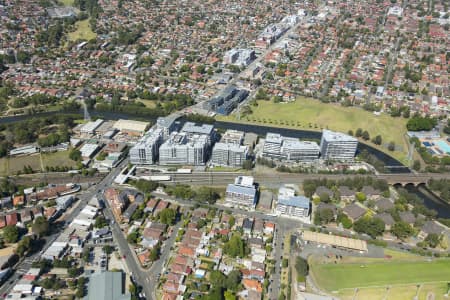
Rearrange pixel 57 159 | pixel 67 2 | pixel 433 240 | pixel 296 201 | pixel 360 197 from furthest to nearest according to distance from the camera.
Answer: pixel 67 2 → pixel 57 159 → pixel 360 197 → pixel 296 201 → pixel 433 240

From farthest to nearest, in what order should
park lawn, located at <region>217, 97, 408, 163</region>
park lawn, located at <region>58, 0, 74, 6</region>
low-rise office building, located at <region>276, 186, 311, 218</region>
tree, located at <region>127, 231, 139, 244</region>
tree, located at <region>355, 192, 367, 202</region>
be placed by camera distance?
1. park lawn, located at <region>58, 0, 74, 6</region>
2. park lawn, located at <region>217, 97, 408, 163</region>
3. tree, located at <region>355, 192, 367, 202</region>
4. low-rise office building, located at <region>276, 186, 311, 218</region>
5. tree, located at <region>127, 231, 139, 244</region>

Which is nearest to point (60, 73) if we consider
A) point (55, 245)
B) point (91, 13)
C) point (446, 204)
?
point (91, 13)

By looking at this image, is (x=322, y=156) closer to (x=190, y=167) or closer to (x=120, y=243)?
(x=190, y=167)

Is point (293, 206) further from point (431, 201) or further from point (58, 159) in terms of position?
point (58, 159)

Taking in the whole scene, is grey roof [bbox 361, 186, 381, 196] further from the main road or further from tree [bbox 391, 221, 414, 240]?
tree [bbox 391, 221, 414, 240]

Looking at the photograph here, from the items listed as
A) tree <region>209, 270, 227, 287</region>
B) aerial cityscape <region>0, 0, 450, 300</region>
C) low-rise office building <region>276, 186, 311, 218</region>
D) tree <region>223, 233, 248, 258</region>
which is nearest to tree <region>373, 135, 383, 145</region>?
aerial cityscape <region>0, 0, 450, 300</region>

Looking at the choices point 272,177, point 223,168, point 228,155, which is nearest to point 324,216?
point 272,177

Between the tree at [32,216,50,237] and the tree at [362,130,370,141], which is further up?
the tree at [362,130,370,141]
